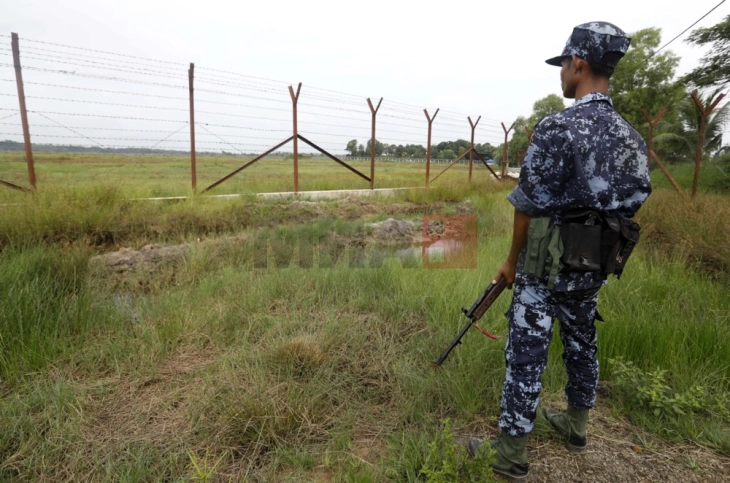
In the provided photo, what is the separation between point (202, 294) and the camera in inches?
131

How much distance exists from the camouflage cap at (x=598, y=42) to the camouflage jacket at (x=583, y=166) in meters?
0.14

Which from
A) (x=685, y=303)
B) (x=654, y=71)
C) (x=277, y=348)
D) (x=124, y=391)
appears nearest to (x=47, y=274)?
(x=124, y=391)

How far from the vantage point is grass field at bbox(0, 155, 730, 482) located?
1.82m

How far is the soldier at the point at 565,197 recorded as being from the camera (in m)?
1.53

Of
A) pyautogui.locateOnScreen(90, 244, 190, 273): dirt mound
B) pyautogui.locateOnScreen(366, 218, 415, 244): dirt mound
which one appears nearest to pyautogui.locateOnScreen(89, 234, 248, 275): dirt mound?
pyautogui.locateOnScreen(90, 244, 190, 273): dirt mound

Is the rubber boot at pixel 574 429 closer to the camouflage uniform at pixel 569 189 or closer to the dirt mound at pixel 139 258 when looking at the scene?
the camouflage uniform at pixel 569 189

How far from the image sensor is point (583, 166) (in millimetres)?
1514

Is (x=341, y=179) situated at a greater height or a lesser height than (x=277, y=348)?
greater

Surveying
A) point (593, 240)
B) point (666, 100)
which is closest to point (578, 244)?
point (593, 240)

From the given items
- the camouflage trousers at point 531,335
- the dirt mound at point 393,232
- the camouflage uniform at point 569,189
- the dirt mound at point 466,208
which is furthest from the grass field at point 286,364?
the dirt mound at point 466,208

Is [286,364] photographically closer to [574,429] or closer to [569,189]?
[574,429]

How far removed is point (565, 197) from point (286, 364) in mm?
1777

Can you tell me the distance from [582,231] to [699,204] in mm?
5975

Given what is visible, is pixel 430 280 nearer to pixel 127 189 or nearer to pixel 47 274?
pixel 47 274
